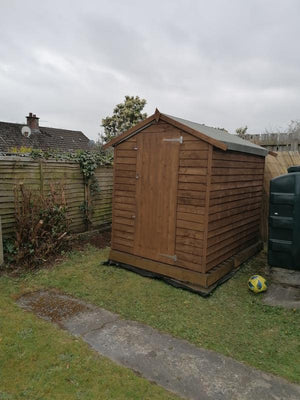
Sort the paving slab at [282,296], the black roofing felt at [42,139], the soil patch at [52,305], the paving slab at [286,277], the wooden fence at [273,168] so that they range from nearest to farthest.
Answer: the soil patch at [52,305]
the paving slab at [282,296]
the paving slab at [286,277]
the wooden fence at [273,168]
the black roofing felt at [42,139]

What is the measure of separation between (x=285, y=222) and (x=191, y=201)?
1361mm

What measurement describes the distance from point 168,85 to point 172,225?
459 inches

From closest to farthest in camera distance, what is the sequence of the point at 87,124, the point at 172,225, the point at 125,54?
1. the point at 172,225
2. the point at 125,54
3. the point at 87,124

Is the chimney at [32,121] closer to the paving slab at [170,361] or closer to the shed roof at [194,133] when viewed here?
the shed roof at [194,133]

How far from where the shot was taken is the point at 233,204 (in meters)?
4.92

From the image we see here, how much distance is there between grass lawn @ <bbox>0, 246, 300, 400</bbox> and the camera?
92.1 inches

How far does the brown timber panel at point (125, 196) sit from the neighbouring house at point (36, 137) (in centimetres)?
1169

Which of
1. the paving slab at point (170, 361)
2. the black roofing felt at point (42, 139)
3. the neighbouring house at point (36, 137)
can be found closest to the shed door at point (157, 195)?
the paving slab at point (170, 361)

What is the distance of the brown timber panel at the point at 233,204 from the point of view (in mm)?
4266

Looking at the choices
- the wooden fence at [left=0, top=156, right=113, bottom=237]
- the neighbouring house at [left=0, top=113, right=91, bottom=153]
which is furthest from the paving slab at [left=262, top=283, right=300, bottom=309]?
the neighbouring house at [left=0, top=113, right=91, bottom=153]

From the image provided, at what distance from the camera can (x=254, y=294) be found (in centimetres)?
416

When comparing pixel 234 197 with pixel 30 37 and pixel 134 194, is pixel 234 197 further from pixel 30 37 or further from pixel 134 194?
pixel 30 37

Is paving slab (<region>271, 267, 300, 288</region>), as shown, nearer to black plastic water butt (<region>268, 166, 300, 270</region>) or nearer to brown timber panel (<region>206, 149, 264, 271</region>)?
black plastic water butt (<region>268, 166, 300, 270</region>)

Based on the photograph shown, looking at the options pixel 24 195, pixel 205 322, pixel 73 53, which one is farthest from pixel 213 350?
pixel 73 53
